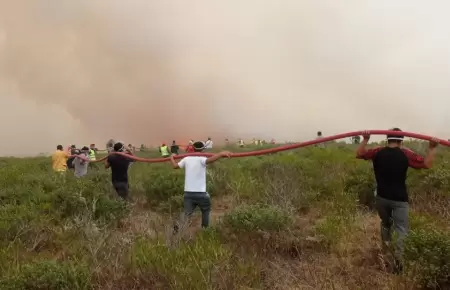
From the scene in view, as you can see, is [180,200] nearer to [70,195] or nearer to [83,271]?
[70,195]

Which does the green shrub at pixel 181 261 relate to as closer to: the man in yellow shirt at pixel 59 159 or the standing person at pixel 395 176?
the standing person at pixel 395 176

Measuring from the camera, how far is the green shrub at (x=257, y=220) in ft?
22.8

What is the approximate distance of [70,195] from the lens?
32.4 ft

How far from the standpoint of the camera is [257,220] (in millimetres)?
6996

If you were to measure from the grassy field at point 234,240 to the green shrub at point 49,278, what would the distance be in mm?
12

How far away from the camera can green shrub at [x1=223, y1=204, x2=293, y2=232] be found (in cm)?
696

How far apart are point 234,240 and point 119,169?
4459 millimetres

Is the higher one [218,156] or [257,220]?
[218,156]

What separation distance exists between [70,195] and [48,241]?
8.64 feet

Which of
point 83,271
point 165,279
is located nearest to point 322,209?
point 165,279

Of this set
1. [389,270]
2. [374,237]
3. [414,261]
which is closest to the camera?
[414,261]

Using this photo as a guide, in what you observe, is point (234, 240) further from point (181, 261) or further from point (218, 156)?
point (181, 261)

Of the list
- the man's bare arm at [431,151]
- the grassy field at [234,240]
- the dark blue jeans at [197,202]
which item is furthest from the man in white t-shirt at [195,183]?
the man's bare arm at [431,151]

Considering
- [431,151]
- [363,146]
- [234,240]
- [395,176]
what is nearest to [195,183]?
[234,240]
